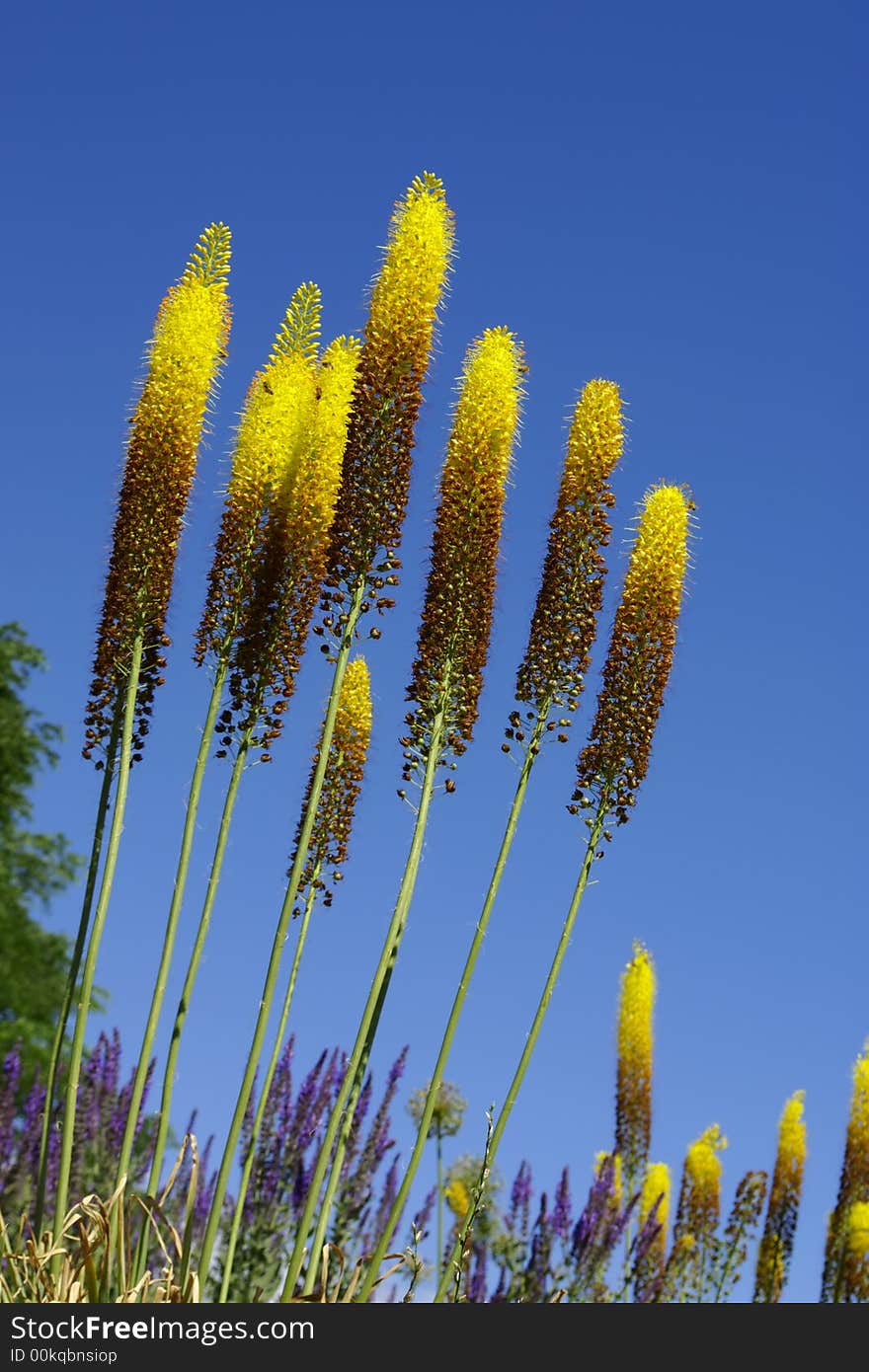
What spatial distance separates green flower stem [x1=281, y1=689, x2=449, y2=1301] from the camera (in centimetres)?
560

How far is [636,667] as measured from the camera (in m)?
6.97

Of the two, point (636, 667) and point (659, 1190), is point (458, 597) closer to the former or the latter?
point (636, 667)

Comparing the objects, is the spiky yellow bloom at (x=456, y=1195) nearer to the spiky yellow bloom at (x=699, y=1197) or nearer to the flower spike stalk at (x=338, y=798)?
the spiky yellow bloom at (x=699, y=1197)

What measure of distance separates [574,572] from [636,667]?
0.54 metres

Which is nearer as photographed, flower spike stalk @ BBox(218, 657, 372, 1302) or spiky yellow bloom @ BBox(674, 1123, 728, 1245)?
flower spike stalk @ BBox(218, 657, 372, 1302)

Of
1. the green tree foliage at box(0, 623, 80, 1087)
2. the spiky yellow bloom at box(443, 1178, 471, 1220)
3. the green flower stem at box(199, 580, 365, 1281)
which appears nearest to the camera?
the green flower stem at box(199, 580, 365, 1281)

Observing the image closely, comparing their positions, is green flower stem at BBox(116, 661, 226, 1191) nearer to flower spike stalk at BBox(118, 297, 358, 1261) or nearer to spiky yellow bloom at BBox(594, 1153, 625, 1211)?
flower spike stalk at BBox(118, 297, 358, 1261)

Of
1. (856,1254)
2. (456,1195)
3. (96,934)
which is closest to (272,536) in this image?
(96,934)

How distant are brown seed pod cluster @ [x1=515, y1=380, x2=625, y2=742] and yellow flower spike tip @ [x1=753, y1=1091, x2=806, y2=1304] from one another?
10.1m

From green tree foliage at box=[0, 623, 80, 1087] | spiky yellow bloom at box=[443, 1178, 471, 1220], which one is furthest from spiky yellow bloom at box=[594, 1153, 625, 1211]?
green tree foliage at box=[0, 623, 80, 1087]
